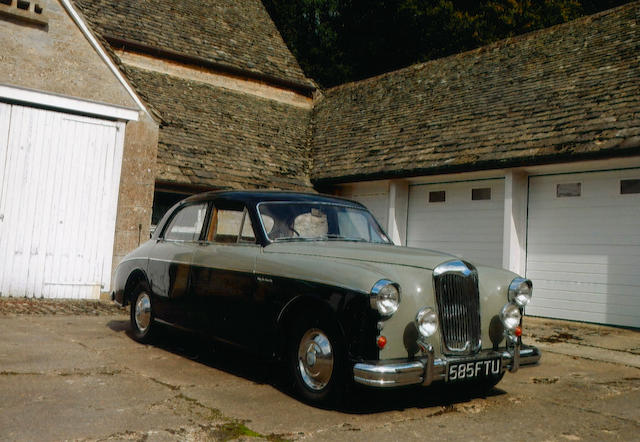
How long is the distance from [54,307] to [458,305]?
7303mm

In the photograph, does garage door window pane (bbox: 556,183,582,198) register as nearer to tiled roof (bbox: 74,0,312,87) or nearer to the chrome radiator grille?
the chrome radiator grille

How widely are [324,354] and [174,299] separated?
2.34 metres

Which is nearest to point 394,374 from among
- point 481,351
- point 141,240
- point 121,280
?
point 481,351

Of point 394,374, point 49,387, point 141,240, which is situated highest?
point 141,240

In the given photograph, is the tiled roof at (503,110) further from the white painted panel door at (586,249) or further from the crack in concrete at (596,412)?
the crack in concrete at (596,412)

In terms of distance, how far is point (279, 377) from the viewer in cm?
570

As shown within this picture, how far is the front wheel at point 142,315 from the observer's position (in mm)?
6875

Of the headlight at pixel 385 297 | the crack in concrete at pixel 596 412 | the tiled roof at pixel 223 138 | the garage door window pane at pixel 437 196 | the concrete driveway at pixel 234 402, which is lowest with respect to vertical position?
the concrete driveway at pixel 234 402

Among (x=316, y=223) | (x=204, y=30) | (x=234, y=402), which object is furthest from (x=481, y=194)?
(x=204, y=30)

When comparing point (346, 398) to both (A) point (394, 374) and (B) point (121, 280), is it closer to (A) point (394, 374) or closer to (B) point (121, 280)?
(A) point (394, 374)

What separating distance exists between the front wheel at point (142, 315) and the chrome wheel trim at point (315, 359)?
2663 millimetres

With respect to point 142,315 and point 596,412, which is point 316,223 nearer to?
point 142,315

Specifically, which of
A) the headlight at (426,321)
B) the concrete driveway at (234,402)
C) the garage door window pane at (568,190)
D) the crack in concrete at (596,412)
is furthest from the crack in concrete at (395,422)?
the garage door window pane at (568,190)

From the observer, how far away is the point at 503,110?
1311 centimetres
